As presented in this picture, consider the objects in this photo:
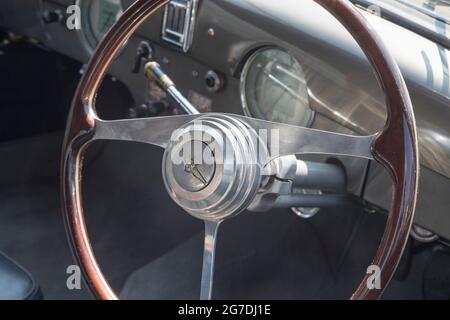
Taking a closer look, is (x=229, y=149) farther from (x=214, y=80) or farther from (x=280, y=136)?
(x=214, y=80)

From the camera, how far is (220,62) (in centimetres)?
165

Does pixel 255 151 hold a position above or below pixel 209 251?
above

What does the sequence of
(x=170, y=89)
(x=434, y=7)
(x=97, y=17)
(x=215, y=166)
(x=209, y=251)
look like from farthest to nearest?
(x=97, y=17), (x=434, y=7), (x=170, y=89), (x=209, y=251), (x=215, y=166)

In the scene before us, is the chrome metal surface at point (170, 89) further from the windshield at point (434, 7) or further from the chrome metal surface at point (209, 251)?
the windshield at point (434, 7)

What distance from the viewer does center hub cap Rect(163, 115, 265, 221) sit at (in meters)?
0.98

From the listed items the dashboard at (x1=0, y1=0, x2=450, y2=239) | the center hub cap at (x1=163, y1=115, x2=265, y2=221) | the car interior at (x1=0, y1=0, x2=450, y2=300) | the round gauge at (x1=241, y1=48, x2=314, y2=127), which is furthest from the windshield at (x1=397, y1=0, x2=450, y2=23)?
the center hub cap at (x1=163, y1=115, x2=265, y2=221)

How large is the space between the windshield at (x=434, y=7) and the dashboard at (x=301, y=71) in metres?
0.12

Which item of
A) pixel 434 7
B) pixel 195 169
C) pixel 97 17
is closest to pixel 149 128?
pixel 195 169

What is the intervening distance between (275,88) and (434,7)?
16.5 inches

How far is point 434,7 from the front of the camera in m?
1.45

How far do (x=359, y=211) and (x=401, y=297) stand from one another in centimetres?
28

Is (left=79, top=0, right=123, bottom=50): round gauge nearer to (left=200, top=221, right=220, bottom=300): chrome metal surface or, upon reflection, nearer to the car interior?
the car interior

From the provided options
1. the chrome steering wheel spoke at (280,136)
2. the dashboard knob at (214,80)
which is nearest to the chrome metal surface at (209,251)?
the chrome steering wheel spoke at (280,136)

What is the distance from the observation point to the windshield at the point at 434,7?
1.41 metres
